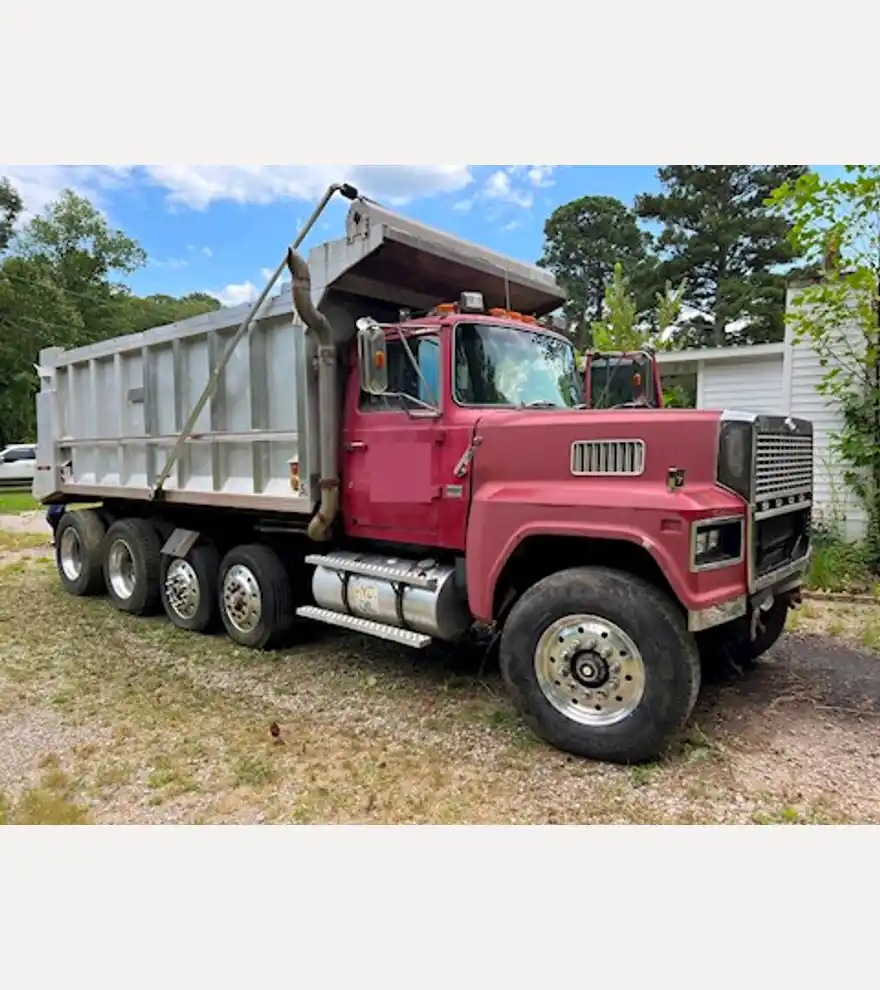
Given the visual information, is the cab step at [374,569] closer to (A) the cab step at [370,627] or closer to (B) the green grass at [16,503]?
(A) the cab step at [370,627]

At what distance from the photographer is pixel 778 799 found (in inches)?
133

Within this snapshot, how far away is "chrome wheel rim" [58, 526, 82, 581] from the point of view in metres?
8.20

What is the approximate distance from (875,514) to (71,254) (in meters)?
42.9

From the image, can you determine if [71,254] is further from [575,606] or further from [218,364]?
[575,606]

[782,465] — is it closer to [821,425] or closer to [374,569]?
[374,569]

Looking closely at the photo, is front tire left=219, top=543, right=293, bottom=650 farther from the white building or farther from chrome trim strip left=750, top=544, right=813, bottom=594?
the white building

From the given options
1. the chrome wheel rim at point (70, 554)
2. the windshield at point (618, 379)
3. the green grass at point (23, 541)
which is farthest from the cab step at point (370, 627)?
the green grass at point (23, 541)

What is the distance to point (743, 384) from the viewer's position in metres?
11.5

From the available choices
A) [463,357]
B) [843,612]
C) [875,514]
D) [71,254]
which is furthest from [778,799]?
[71,254]

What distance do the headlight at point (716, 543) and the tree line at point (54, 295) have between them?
89.8 ft

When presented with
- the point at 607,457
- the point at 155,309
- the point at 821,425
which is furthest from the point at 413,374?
the point at 155,309

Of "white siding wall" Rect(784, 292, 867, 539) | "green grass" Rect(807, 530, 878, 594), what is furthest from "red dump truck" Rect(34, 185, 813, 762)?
"white siding wall" Rect(784, 292, 867, 539)

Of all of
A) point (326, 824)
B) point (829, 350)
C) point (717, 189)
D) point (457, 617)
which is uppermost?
point (717, 189)

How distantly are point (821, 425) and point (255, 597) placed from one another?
7.95 meters
